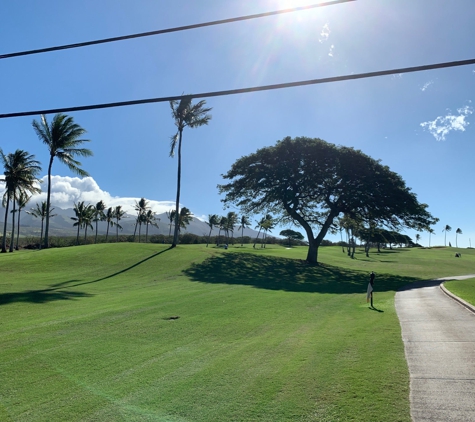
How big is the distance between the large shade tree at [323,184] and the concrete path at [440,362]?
23.5 metres

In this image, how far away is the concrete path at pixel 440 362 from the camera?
16.2 feet

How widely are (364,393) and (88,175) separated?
36.1m

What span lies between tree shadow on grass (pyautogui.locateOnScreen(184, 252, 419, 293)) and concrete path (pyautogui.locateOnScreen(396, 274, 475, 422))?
11.5 meters

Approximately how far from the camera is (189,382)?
234 inches

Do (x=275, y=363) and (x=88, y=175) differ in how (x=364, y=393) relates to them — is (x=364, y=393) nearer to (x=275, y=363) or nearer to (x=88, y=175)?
(x=275, y=363)

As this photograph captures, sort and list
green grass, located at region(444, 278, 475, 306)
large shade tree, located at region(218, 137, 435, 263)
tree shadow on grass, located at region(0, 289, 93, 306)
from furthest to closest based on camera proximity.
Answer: large shade tree, located at region(218, 137, 435, 263) → green grass, located at region(444, 278, 475, 306) → tree shadow on grass, located at region(0, 289, 93, 306)

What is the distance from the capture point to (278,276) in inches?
1163

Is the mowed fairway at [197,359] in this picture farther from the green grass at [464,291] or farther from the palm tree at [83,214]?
the palm tree at [83,214]

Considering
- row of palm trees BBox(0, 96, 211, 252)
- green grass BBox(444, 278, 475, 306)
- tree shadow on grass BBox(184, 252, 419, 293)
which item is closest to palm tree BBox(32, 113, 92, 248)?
row of palm trees BBox(0, 96, 211, 252)

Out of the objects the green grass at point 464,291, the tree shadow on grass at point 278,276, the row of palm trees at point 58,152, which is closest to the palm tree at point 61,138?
the row of palm trees at point 58,152

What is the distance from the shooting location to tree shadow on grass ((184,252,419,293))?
80.5 feet

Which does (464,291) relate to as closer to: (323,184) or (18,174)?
(323,184)

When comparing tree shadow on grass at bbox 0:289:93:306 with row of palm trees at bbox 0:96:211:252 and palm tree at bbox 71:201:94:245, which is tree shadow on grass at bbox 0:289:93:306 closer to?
row of palm trees at bbox 0:96:211:252

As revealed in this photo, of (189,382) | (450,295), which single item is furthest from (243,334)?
(450,295)
